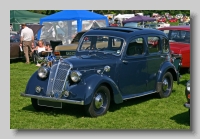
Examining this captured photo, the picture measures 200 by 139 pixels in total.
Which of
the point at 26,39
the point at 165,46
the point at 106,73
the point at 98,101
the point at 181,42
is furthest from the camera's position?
the point at 26,39

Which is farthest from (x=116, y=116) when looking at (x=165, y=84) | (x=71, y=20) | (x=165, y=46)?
(x=71, y=20)

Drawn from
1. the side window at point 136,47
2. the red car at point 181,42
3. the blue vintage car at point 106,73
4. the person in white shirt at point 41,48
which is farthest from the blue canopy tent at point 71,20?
the side window at point 136,47

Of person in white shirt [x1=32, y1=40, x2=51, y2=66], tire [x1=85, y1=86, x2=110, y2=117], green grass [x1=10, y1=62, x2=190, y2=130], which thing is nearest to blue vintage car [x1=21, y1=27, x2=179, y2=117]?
tire [x1=85, y1=86, x2=110, y2=117]

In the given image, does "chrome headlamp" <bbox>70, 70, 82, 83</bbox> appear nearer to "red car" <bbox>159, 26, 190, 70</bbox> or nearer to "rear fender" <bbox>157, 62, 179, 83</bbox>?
"rear fender" <bbox>157, 62, 179, 83</bbox>

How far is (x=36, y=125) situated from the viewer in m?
6.64

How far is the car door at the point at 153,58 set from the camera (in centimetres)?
853

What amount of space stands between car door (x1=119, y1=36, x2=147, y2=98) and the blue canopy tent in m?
10.6

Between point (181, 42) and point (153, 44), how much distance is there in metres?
4.05

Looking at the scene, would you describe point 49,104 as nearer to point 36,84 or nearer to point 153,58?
point 36,84

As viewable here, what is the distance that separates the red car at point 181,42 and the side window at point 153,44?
2.99 m

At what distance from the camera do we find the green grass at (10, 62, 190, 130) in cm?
670

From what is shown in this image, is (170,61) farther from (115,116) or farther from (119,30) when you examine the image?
(115,116)

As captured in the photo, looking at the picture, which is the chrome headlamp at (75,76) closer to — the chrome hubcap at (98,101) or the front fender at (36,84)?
the chrome hubcap at (98,101)

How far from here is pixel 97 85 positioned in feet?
22.9
